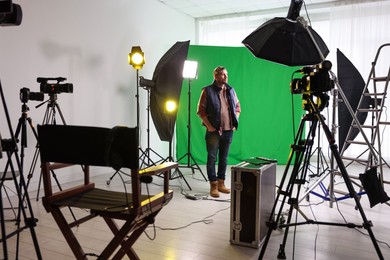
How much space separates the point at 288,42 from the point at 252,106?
3.85 meters

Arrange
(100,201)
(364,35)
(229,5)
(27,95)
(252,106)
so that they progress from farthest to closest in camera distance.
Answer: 1. (229,5)
2. (252,106)
3. (364,35)
4. (27,95)
5. (100,201)

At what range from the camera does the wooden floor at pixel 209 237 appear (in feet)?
7.57

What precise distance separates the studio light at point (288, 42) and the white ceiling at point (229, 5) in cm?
408

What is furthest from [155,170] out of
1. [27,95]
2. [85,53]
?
[85,53]

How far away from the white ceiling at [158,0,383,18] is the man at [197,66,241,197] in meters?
2.81

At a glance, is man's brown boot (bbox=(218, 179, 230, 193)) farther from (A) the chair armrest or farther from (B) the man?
(A) the chair armrest

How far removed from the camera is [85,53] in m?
4.59

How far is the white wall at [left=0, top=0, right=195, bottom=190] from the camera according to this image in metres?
3.77

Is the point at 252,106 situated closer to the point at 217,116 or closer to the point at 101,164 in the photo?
the point at 217,116

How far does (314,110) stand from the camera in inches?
81.8

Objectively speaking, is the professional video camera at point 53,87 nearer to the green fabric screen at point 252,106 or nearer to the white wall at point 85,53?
the white wall at point 85,53

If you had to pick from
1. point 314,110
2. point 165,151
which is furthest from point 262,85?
point 314,110

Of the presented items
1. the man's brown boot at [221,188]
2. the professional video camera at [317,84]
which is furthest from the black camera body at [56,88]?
the professional video camera at [317,84]

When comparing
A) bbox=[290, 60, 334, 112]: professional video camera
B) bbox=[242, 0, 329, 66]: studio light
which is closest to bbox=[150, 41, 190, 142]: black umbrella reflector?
bbox=[242, 0, 329, 66]: studio light
